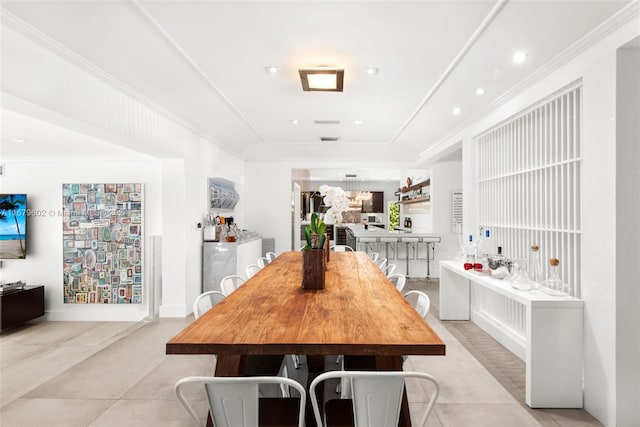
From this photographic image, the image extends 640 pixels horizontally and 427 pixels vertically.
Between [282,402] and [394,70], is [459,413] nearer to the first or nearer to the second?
[282,402]

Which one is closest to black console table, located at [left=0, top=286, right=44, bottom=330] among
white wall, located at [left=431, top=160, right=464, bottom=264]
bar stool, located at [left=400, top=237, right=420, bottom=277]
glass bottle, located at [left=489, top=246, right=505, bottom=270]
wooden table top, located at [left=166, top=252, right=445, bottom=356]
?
wooden table top, located at [left=166, top=252, right=445, bottom=356]

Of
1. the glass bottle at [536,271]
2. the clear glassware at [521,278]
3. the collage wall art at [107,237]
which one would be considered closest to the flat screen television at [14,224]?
the collage wall art at [107,237]

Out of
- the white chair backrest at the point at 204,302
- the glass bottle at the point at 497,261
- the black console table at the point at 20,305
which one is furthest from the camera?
the black console table at the point at 20,305

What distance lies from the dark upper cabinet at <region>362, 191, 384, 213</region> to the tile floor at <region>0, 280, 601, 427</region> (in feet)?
32.0

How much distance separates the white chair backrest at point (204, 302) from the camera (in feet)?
7.02

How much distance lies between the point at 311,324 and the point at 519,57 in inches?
102

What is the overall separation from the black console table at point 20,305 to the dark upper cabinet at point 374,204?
10680 mm

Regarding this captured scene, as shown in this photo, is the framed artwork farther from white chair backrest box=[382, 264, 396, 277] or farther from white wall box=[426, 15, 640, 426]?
white wall box=[426, 15, 640, 426]

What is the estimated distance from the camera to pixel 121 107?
10.9ft

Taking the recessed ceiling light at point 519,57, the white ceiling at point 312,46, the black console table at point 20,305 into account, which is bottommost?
the black console table at point 20,305

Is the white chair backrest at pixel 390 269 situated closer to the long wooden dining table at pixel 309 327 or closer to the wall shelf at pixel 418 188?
the long wooden dining table at pixel 309 327

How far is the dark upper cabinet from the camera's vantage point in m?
13.9

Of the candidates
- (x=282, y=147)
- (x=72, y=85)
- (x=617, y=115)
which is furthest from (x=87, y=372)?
(x=282, y=147)

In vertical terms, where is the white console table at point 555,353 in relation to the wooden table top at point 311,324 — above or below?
below
